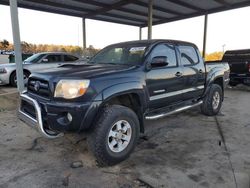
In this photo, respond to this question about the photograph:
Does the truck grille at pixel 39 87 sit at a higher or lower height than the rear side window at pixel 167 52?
lower

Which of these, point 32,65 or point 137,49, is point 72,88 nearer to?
point 137,49

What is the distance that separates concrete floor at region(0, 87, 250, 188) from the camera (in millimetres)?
2943

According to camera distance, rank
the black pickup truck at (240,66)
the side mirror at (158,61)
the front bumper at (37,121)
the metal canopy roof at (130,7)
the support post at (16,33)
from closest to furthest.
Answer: the front bumper at (37,121) → the side mirror at (158,61) → the support post at (16,33) → the black pickup truck at (240,66) → the metal canopy roof at (130,7)

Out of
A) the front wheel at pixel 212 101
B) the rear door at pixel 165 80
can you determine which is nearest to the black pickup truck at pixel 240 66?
the front wheel at pixel 212 101

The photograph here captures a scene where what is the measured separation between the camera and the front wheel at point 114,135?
10.3 ft

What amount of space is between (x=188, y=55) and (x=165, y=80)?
4.04 feet

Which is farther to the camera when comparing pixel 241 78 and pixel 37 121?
pixel 241 78

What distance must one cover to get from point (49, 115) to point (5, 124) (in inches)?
111

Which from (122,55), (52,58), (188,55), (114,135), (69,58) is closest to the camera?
(114,135)

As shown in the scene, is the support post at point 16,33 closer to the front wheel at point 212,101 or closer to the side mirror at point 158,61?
the side mirror at point 158,61

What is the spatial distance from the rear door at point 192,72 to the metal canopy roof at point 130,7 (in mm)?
9377

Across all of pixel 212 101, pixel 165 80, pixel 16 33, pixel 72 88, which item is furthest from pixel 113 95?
pixel 16 33

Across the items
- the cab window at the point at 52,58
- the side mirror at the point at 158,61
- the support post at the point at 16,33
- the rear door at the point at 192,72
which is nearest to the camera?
the side mirror at the point at 158,61

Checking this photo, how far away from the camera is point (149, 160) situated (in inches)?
139
